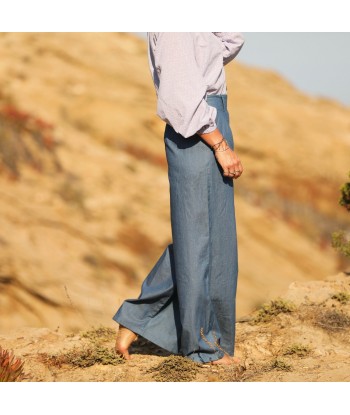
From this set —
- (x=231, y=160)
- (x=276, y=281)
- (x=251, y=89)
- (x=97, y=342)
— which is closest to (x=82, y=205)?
(x=276, y=281)

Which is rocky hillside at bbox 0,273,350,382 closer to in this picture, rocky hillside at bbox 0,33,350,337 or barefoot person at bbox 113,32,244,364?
barefoot person at bbox 113,32,244,364

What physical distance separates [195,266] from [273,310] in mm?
1290

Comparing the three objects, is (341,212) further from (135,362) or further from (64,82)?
(135,362)

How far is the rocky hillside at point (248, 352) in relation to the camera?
357cm

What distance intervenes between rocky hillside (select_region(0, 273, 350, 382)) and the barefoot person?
162 mm

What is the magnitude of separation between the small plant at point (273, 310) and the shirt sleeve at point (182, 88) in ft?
5.44

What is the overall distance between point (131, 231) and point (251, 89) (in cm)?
685

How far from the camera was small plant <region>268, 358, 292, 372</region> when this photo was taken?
3.64 meters

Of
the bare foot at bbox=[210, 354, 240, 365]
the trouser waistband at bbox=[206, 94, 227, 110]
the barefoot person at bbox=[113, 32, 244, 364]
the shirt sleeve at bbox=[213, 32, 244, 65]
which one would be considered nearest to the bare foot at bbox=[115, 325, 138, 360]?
the barefoot person at bbox=[113, 32, 244, 364]

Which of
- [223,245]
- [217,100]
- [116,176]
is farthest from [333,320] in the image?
[116,176]

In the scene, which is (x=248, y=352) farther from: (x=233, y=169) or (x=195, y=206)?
(x=233, y=169)

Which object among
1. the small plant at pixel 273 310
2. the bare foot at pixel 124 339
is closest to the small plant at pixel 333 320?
the small plant at pixel 273 310

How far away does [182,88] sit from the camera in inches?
130

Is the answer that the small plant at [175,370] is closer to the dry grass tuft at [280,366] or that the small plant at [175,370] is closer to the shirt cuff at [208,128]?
the dry grass tuft at [280,366]
